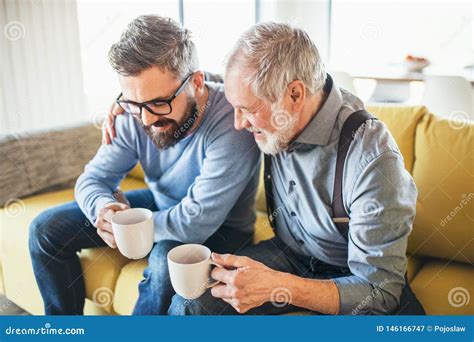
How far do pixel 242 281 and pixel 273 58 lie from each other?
0.37 m

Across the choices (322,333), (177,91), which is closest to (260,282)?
(322,333)

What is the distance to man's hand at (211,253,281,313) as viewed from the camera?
2.35 ft

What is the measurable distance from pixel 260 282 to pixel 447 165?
517 mm

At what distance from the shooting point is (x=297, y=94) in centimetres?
80

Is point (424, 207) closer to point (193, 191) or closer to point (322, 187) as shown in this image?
point (322, 187)

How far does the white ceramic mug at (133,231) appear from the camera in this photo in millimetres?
789

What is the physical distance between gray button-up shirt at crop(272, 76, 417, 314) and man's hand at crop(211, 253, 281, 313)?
130 millimetres

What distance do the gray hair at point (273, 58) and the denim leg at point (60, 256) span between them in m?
0.56

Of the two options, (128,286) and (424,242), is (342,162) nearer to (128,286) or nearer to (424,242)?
(424,242)

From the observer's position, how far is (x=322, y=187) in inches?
33.4
